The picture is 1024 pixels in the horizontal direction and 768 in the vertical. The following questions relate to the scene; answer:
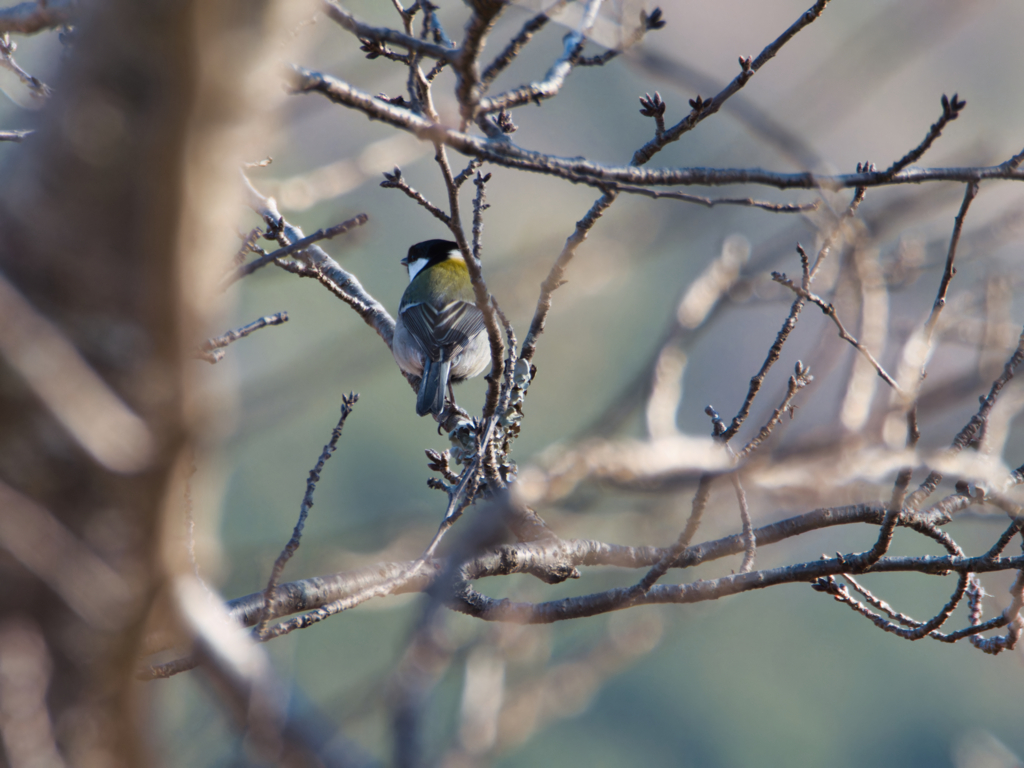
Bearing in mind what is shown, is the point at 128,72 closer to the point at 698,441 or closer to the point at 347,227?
the point at 347,227

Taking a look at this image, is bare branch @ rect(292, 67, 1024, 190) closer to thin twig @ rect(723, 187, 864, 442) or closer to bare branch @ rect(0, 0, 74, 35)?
thin twig @ rect(723, 187, 864, 442)

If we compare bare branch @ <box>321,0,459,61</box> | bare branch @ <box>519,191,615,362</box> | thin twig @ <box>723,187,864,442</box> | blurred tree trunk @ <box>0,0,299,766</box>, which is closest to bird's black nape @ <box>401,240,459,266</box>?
bare branch @ <box>519,191,615,362</box>

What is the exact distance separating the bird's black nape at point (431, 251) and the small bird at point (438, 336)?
44cm

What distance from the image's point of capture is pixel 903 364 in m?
1.90

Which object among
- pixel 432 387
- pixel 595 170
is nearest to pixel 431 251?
pixel 432 387

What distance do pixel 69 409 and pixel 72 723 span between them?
0.52 m

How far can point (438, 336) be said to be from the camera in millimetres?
6383

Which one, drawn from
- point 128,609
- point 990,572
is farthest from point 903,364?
point 128,609

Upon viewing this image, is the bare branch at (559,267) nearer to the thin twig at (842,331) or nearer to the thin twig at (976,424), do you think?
the thin twig at (842,331)

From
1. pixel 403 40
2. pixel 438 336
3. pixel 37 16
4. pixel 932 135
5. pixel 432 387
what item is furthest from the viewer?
pixel 438 336

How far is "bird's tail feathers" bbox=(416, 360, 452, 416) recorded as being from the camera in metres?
5.42

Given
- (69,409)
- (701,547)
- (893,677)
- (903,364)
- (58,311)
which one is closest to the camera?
(69,409)

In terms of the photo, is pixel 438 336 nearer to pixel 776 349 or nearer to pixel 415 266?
pixel 415 266

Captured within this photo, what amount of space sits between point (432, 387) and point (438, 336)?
732mm
